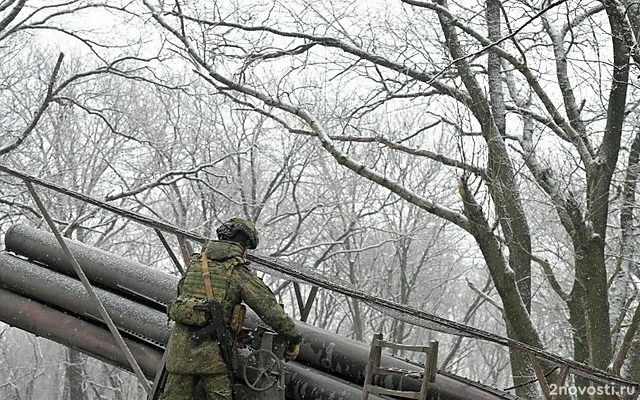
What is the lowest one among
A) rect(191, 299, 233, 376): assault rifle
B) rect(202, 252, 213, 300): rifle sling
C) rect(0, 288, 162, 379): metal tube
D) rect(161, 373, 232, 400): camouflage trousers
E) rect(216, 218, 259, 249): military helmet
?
rect(161, 373, 232, 400): camouflage trousers

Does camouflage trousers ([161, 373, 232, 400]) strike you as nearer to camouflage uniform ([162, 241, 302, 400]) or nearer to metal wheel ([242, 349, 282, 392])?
camouflage uniform ([162, 241, 302, 400])

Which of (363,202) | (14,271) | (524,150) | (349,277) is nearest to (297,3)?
(524,150)

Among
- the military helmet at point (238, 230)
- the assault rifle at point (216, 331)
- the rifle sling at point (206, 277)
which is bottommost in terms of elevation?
the assault rifle at point (216, 331)

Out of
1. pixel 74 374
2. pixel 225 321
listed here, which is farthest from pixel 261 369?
pixel 74 374

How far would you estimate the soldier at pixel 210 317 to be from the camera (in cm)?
524

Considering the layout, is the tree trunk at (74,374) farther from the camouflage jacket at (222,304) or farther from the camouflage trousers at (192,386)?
the camouflage jacket at (222,304)

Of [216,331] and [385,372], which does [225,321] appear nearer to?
[216,331]

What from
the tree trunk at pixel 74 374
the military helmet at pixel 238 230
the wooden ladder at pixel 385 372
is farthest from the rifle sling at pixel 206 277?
the tree trunk at pixel 74 374

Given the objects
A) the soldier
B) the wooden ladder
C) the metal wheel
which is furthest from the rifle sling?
the wooden ladder

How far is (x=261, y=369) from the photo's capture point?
5.40 m

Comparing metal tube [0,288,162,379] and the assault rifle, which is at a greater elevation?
the assault rifle

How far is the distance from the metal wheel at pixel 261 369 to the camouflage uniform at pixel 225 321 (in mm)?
190

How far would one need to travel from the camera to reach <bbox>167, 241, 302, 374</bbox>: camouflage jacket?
5242 mm

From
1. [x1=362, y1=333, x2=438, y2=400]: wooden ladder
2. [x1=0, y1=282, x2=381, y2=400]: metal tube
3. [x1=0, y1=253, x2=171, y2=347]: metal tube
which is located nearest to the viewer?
[x1=362, y1=333, x2=438, y2=400]: wooden ladder
